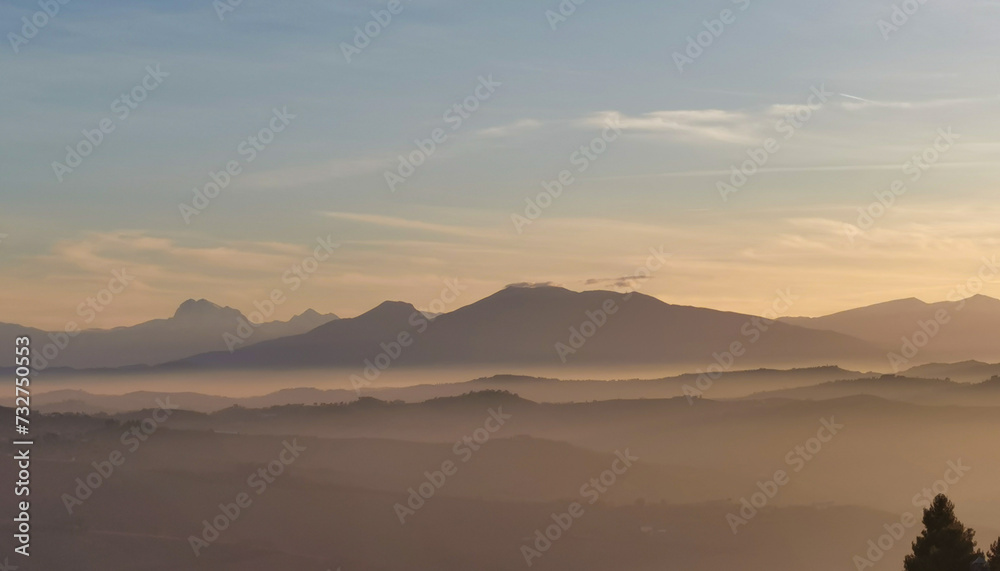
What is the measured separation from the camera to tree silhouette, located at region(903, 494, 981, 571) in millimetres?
41969

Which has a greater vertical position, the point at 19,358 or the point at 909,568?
the point at 909,568

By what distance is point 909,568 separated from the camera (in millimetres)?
43344

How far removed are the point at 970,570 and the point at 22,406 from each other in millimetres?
67584

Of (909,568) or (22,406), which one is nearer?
(909,568)

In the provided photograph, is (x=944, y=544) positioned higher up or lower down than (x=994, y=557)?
lower down

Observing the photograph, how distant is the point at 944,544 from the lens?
42.4 m

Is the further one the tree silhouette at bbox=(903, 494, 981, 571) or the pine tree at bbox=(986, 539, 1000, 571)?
the tree silhouette at bbox=(903, 494, 981, 571)

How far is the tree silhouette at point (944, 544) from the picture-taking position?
138ft

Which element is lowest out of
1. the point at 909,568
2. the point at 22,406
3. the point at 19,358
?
the point at 22,406

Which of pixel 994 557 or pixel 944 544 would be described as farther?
pixel 944 544

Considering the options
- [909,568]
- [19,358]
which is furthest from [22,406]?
[909,568]

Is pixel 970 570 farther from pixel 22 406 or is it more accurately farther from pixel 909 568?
pixel 22 406

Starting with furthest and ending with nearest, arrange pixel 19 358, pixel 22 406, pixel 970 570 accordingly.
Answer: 1. pixel 22 406
2. pixel 19 358
3. pixel 970 570

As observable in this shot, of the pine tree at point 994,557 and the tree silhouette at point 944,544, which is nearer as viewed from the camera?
the pine tree at point 994,557
